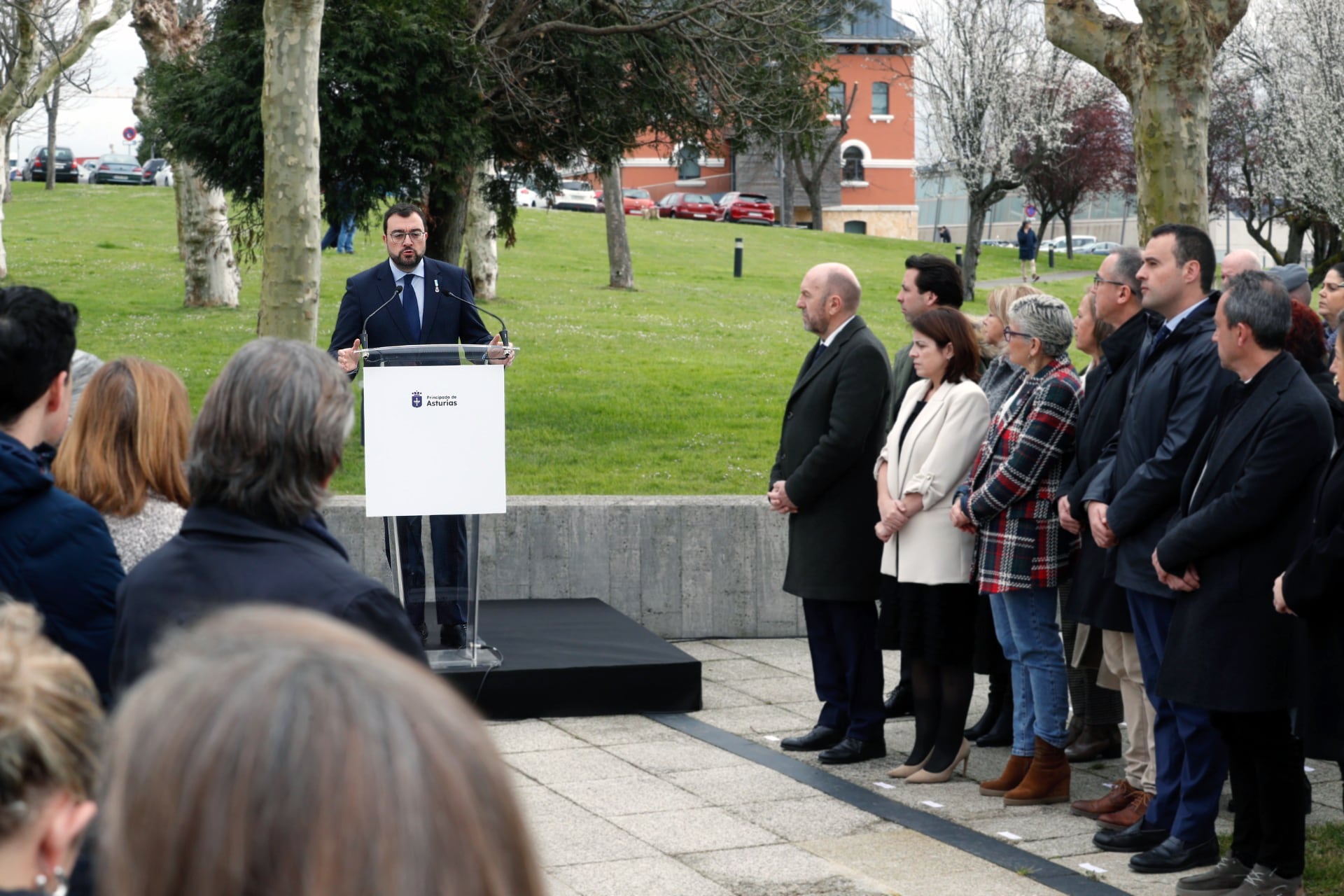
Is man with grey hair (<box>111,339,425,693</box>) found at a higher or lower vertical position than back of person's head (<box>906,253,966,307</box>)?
lower

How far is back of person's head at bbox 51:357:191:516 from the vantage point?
3541 millimetres

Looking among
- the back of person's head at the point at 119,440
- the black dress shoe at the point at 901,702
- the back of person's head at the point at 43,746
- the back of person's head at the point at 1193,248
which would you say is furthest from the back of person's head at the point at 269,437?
the black dress shoe at the point at 901,702

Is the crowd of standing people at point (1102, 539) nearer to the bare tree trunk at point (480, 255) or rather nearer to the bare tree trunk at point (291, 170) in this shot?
the bare tree trunk at point (291, 170)

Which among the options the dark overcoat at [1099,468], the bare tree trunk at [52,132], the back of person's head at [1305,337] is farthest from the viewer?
the bare tree trunk at [52,132]

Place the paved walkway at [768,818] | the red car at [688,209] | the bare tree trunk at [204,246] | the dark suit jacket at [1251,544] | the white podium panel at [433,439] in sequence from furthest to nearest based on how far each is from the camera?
the red car at [688,209]
the bare tree trunk at [204,246]
the white podium panel at [433,439]
the paved walkway at [768,818]
the dark suit jacket at [1251,544]

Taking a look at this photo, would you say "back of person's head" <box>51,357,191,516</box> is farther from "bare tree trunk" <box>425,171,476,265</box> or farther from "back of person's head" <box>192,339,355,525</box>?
"bare tree trunk" <box>425,171,476,265</box>

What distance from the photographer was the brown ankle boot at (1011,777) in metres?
6.34

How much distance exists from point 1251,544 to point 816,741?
258cm

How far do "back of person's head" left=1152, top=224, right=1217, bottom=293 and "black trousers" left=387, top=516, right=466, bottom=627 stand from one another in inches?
138

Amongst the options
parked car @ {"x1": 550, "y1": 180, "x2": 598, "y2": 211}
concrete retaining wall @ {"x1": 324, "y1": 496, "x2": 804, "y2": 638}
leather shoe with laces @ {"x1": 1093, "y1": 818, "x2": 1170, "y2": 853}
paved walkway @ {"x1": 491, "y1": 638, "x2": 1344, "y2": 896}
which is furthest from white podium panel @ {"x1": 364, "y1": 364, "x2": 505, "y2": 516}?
parked car @ {"x1": 550, "y1": 180, "x2": 598, "y2": 211}

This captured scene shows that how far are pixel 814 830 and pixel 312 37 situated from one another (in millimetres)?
5643

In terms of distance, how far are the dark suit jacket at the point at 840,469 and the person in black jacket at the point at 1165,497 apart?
4.16 feet

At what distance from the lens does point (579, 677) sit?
756 cm

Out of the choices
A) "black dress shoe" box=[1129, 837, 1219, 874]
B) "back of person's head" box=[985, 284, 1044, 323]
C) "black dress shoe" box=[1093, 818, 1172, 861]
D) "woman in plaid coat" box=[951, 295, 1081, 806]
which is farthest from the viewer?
"back of person's head" box=[985, 284, 1044, 323]
